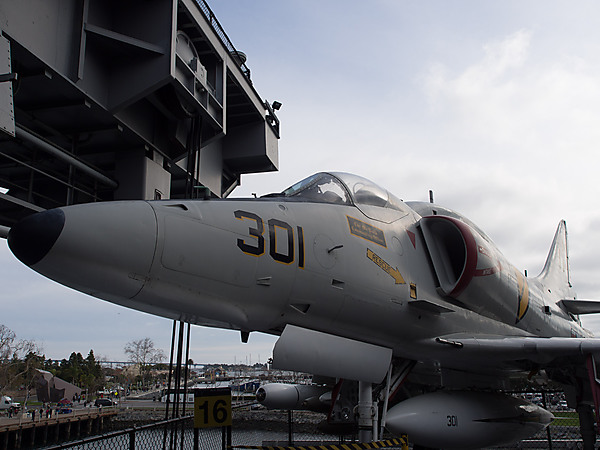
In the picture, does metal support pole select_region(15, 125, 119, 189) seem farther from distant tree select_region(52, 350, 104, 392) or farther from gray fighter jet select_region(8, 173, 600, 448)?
distant tree select_region(52, 350, 104, 392)

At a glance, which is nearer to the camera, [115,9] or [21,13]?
[21,13]

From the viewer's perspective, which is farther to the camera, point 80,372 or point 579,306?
point 80,372

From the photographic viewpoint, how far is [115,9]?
30.9ft

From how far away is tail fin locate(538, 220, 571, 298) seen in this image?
12281 mm

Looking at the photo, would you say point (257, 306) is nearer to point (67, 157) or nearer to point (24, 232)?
point (24, 232)

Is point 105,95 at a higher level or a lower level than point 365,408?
higher

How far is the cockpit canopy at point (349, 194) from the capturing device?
514 centimetres

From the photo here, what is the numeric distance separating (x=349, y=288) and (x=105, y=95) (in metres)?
6.84

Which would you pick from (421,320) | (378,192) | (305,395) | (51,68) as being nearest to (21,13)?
(51,68)

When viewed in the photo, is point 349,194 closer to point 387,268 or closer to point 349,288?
point 387,268

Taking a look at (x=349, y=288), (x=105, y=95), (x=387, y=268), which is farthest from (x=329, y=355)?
(x=105, y=95)

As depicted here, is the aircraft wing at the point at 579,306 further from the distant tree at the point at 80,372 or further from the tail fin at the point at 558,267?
the distant tree at the point at 80,372

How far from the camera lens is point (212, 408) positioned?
17.3 feet

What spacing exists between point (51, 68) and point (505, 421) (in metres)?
8.49
